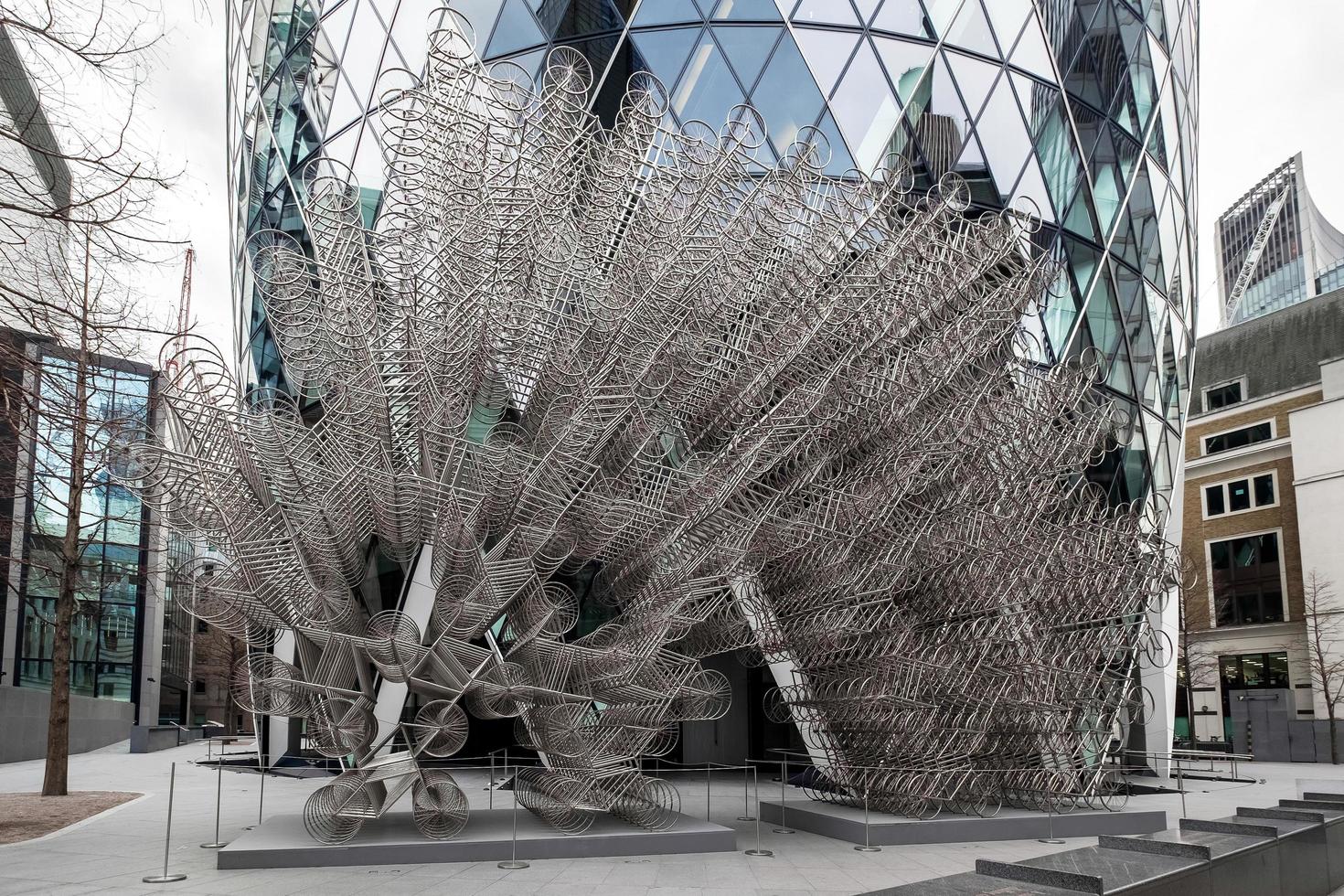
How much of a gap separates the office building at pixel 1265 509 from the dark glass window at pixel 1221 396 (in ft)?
0.20

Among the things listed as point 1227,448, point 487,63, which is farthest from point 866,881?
point 1227,448

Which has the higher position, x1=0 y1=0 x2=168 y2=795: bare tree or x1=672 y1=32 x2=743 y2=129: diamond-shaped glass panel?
x1=672 y1=32 x2=743 y2=129: diamond-shaped glass panel

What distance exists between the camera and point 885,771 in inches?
542

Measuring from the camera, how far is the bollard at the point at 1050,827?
13.6m

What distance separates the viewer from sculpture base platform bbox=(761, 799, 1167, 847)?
13.2 metres

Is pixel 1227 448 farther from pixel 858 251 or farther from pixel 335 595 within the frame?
pixel 335 595

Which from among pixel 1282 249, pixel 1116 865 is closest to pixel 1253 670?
pixel 1116 865

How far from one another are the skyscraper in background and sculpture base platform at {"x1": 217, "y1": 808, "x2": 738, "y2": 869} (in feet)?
318

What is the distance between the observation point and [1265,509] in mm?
51000

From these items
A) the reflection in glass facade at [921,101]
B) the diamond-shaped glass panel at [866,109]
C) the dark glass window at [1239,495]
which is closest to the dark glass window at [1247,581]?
the dark glass window at [1239,495]

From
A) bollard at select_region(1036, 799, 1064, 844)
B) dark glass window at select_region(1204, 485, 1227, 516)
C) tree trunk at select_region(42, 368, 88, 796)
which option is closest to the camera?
bollard at select_region(1036, 799, 1064, 844)

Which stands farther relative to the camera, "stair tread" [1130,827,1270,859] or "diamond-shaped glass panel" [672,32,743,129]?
"diamond-shaped glass panel" [672,32,743,129]

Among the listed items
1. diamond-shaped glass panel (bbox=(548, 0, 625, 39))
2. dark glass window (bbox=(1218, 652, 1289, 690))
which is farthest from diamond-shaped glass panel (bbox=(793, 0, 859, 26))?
dark glass window (bbox=(1218, 652, 1289, 690))

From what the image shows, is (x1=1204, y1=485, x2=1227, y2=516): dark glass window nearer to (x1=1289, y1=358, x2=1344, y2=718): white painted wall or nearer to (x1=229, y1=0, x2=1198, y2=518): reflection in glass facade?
(x1=1289, y1=358, x2=1344, y2=718): white painted wall
